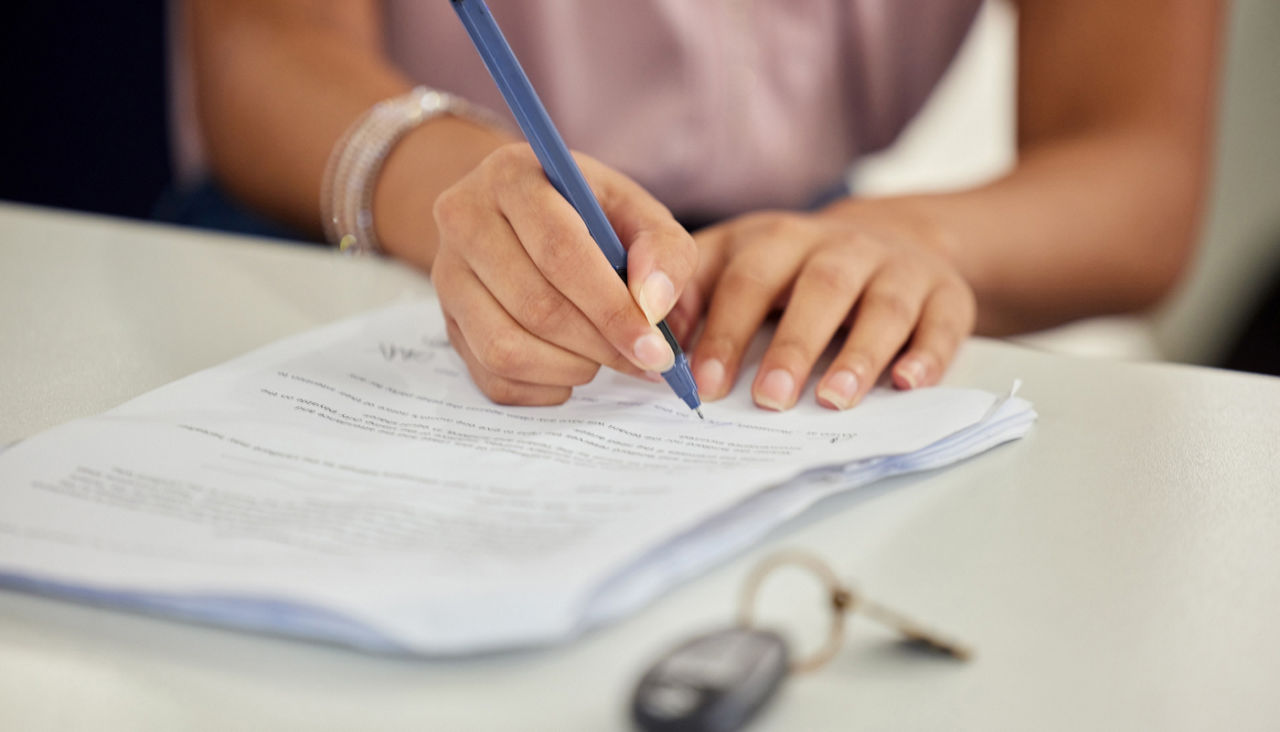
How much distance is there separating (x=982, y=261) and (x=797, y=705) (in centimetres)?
61

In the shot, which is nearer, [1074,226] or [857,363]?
[857,363]

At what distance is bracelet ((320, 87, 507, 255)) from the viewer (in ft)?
2.57

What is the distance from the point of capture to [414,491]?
389 millimetres

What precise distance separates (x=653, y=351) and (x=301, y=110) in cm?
57

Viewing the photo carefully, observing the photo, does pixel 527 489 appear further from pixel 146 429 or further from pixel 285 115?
pixel 285 115

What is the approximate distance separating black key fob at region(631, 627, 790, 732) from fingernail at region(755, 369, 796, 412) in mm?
220

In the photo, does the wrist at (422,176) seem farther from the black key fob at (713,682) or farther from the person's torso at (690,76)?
the black key fob at (713,682)

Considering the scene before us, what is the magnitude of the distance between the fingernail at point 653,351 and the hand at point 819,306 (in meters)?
0.06

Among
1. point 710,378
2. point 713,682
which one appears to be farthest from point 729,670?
point 710,378

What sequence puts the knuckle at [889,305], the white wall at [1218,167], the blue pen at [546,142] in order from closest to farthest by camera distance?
the blue pen at [546,142] < the knuckle at [889,305] < the white wall at [1218,167]

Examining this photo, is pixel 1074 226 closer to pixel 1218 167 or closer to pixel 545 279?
pixel 545 279

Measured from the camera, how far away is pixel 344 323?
61 centimetres

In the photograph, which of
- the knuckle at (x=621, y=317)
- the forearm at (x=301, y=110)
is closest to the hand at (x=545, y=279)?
the knuckle at (x=621, y=317)

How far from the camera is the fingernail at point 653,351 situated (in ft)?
1.52
